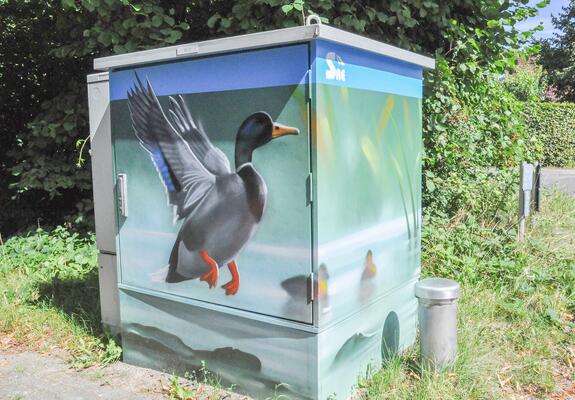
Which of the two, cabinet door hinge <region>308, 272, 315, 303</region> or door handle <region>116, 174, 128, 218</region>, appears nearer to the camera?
cabinet door hinge <region>308, 272, 315, 303</region>

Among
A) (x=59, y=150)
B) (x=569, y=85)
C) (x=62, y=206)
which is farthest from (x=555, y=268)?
(x=569, y=85)

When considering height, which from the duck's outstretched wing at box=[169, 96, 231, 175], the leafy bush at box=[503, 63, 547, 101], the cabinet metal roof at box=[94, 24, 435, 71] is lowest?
the duck's outstretched wing at box=[169, 96, 231, 175]

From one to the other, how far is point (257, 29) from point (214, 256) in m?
2.66

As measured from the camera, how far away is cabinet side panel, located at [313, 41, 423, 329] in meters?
2.98

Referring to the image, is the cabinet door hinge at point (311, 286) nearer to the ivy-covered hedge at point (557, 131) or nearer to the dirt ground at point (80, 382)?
the dirt ground at point (80, 382)

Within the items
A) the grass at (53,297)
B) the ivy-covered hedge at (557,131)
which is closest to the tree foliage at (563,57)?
the ivy-covered hedge at (557,131)

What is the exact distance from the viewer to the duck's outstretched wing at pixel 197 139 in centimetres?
330

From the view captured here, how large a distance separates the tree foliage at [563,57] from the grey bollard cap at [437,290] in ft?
72.7

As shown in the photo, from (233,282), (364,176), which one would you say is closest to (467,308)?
(364,176)

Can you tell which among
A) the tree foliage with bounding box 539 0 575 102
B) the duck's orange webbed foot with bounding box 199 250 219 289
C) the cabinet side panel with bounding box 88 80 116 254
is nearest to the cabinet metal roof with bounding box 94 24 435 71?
the cabinet side panel with bounding box 88 80 116 254

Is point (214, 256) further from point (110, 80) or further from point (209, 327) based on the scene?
point (110, 80)

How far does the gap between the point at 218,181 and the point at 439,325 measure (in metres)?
1.60

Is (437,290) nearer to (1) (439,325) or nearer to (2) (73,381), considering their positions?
(1) (439,325)

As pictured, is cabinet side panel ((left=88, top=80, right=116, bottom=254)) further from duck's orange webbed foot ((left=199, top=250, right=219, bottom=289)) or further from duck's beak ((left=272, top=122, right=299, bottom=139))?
duck's beak ((left=272, top=122, right=299, bottom=139))
